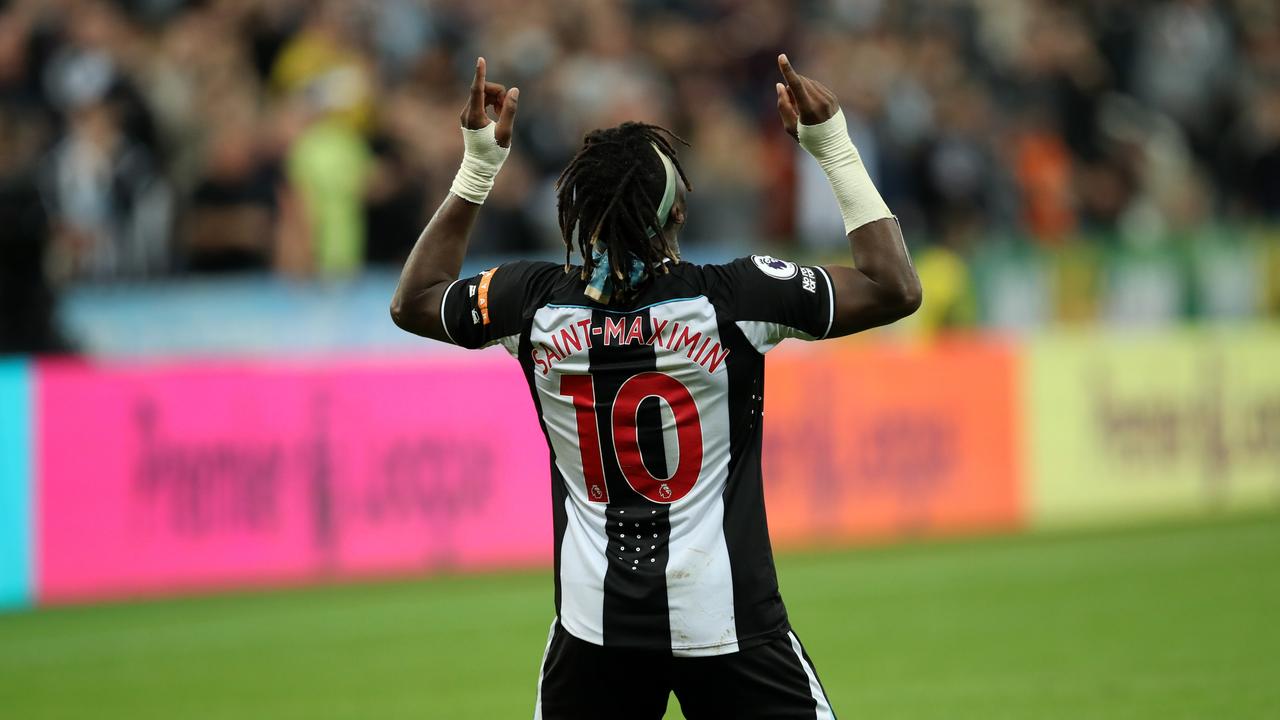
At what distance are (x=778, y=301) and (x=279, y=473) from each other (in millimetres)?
9133

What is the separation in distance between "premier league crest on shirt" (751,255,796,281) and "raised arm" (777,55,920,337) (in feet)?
0.31

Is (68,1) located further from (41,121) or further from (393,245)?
(393,245)

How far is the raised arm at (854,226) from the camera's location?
4.21 metres

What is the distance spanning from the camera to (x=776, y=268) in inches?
168

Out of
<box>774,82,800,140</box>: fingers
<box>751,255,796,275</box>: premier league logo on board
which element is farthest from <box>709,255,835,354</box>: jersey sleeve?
<box>774,82,800,140</box>: fingers

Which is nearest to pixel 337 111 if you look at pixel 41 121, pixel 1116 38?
pixel 41 121

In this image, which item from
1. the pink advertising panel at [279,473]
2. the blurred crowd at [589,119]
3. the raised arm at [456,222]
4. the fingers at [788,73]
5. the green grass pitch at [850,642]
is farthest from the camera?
the blurred crowd at [589,119]

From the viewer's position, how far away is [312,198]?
15.1 meters

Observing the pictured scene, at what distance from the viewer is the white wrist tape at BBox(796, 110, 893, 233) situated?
4.32m

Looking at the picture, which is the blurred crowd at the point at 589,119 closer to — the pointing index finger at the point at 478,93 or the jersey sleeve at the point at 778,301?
the pointing index finger at the point at 478,93

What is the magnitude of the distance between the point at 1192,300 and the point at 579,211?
1529 cm

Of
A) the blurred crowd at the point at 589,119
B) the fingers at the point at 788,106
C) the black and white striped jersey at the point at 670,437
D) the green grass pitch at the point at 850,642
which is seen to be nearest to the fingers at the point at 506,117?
the black and white striped jersey at the point at 670,437

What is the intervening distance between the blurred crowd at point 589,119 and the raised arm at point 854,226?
1037cm

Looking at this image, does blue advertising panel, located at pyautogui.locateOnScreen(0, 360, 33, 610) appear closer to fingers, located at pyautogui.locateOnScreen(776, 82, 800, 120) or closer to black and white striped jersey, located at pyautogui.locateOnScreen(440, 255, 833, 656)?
black and white striped jersey, located at pyautogui.locateOnScreen(440, 255, 833, 656)
